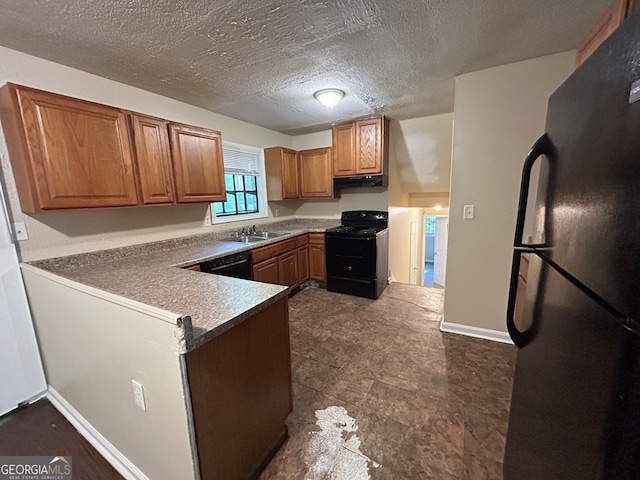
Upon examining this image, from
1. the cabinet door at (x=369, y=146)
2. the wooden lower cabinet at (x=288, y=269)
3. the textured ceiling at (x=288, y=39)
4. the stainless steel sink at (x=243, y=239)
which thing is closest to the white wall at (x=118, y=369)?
the textured ceiling at (x=288, y=39)

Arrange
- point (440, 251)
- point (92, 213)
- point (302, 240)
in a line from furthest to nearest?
point (440, 251) → point (302, 240) → point (92, 213)

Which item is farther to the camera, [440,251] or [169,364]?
[440,251]

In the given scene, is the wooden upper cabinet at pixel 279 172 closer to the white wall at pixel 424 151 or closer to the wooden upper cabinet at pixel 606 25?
the white wall at pixel 424 151

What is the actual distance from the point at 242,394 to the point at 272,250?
2.07m

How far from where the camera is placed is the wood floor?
1.41 meters

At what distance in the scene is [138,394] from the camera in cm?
116

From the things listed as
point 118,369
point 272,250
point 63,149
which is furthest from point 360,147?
point 118,369

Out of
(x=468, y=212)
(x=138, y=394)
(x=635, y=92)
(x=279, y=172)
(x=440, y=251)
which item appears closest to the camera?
(x=635, y=92)

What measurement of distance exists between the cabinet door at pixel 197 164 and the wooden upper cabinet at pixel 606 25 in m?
2.82

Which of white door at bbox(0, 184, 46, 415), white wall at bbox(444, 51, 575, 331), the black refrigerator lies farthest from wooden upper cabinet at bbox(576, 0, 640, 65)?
white door at bbox(0, 184, 46, 415)

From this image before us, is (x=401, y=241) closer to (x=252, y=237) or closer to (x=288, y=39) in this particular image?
(x=252, y=237)

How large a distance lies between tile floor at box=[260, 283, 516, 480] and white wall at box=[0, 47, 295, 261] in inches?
68.6

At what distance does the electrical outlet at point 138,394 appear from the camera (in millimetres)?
1140

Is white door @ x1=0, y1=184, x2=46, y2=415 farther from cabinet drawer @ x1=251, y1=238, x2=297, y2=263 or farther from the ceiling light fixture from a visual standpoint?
the ceiling light fixture
